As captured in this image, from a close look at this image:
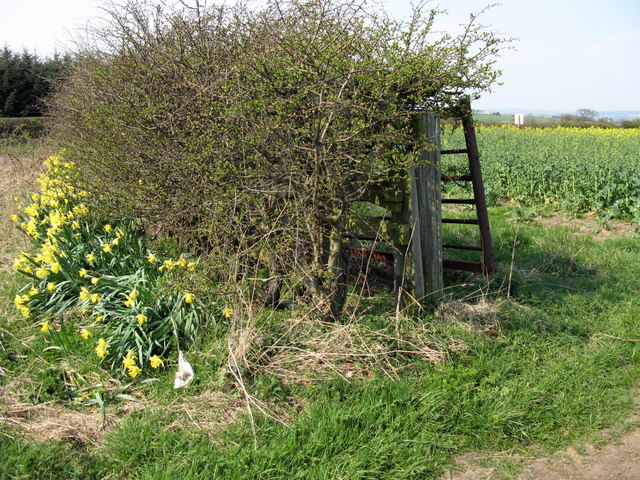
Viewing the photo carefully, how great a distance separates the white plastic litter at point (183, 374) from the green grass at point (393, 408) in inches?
2.7

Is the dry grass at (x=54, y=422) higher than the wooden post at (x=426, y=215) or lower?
lower

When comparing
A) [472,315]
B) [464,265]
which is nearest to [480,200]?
[464,265]

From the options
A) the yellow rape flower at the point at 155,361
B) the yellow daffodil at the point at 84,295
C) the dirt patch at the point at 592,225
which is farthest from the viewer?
the dirt patch at the point at 592,225

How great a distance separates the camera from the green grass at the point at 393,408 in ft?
9.72

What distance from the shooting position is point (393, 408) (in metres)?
3.41

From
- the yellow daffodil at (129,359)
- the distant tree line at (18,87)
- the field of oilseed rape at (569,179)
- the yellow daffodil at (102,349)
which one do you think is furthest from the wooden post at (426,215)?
the distant tree line at (18,87)

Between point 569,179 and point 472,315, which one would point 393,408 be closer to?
point 472,315

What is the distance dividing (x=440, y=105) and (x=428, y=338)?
1994 millimetres

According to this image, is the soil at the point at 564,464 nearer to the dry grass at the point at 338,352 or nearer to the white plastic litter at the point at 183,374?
the dry grass at the point at 338,352

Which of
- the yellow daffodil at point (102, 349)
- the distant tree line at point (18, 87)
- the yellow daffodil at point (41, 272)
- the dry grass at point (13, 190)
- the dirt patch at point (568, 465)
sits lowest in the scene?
the dirt patch at point (568, 465)

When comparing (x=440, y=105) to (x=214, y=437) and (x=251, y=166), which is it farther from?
(x=214, y=437)

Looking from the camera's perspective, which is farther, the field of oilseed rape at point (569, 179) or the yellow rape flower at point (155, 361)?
the field of oilseed rape at point (569, 179)

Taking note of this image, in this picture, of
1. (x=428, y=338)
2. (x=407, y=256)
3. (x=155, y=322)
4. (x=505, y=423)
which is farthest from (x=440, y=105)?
(x=155, y=322)

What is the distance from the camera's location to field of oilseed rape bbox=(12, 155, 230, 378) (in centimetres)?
400
